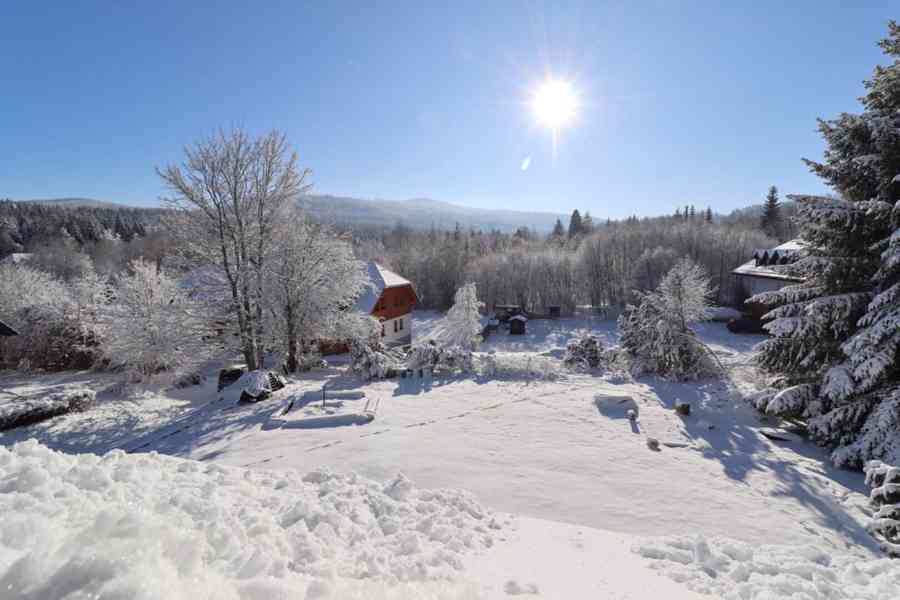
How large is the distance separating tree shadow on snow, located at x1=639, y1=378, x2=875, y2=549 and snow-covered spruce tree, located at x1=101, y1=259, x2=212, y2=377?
1844cm

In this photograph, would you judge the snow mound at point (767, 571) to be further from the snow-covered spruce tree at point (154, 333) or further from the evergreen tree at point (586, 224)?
the evergreen tree at point (586, 224)

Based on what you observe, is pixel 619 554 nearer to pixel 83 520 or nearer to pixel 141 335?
pixel 83 520

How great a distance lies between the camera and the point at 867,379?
8.42m

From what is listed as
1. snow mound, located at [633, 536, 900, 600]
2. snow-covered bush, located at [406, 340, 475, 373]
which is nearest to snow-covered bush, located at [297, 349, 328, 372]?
snow-covered bush, located at [406, 340, 475, 373]

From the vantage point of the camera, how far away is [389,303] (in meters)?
28.5

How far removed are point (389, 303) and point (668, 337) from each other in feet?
61.8

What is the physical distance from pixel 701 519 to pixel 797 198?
846cm

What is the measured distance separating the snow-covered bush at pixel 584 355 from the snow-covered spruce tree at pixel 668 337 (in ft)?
4.87

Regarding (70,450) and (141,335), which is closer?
(70,450)

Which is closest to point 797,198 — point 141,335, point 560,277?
point 141,335

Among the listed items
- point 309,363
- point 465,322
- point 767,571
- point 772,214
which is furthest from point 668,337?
point 772,214

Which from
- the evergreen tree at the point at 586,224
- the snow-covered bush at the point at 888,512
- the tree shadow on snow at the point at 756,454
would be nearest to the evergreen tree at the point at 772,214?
the evergreen tree at the point at 586,224

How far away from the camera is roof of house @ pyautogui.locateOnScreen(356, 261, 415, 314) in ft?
82.1

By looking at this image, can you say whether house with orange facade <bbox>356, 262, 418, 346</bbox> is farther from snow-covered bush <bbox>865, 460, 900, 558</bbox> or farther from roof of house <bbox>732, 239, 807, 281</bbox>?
roof of house <bbox>732, 239, 807, 281</bbox>
